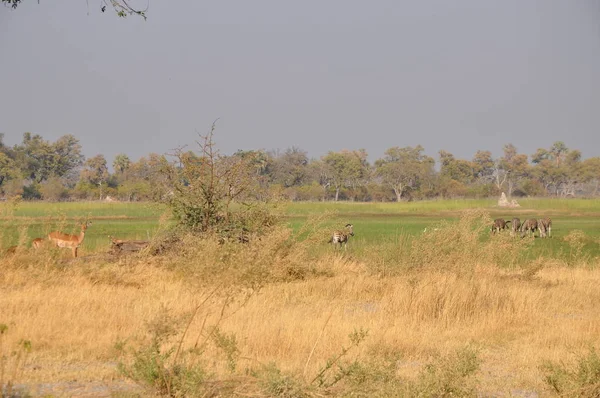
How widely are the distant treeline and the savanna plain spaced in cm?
7795

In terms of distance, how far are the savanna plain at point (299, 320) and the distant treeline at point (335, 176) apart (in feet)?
256

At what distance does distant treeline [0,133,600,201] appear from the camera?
9938cm

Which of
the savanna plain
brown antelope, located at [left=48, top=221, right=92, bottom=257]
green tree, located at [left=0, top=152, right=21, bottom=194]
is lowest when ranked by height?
the savanna plain

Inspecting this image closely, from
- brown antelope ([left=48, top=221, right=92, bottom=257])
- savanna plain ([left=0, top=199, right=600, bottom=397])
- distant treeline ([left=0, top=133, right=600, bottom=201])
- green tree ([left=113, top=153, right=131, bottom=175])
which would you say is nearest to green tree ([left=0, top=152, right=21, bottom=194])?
distant treeline ([left=0, top=133, right=600, bottom=201])

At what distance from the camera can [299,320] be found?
34.8 ft

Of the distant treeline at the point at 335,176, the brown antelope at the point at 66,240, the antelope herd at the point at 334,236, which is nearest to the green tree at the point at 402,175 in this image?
the distant treeline at the point at 335,176

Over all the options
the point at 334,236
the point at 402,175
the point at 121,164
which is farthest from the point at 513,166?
the point at 334,236

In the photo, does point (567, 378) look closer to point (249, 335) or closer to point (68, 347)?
point (249, 335)

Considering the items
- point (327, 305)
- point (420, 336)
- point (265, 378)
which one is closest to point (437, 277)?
Answer: point (327, 305)

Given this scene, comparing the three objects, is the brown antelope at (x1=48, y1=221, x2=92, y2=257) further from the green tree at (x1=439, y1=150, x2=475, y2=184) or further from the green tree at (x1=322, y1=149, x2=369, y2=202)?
the green tree at (x1=439, y1=150, x2=475, y2=184)

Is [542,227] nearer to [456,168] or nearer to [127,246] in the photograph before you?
[127,246]

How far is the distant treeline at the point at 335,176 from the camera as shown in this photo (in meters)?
99.4

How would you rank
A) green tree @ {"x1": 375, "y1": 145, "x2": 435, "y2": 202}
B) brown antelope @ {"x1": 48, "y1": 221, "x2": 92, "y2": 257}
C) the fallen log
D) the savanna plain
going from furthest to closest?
green tree @ {"x1": 375, "y1": 145, "x2": 435, "y2": 202}, brown antelope @ {"x1": 48, "y1": 221, "x2": 92, "y2": 257}, the fallen log, the savanna plain

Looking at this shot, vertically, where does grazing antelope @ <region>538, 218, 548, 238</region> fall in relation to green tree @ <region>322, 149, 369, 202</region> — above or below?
below
